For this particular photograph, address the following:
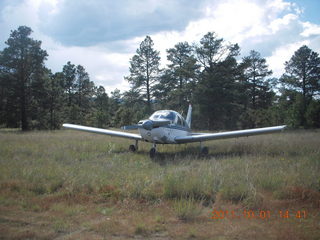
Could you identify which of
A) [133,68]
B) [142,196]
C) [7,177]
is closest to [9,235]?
[142,196]

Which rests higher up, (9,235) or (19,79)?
(19,79)

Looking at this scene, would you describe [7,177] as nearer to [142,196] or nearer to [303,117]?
[142,196]

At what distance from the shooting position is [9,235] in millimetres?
3795

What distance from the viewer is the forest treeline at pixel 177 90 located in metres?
31.4

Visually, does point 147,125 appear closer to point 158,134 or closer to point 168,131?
point 158,134

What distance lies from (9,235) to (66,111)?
44.5m

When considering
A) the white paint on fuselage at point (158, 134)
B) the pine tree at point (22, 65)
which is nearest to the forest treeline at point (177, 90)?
the pine tree at point (22, 65)

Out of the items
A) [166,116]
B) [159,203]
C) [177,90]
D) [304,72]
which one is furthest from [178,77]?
[159,203]
